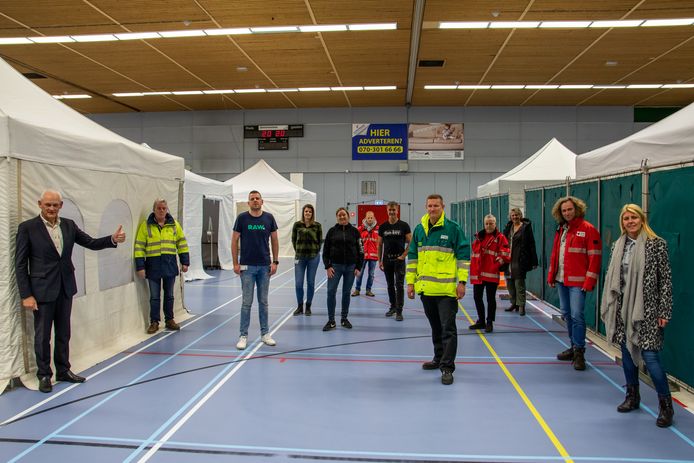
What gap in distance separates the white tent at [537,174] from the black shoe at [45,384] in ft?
33.6

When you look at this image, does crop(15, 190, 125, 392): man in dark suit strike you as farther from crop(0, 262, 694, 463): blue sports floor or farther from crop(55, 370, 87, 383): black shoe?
crop(0, 262, 694, 463): blue sports floor

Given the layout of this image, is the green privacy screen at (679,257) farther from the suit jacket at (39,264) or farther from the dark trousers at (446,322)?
the suit jacket at (39,264)

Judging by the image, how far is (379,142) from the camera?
2408 cm

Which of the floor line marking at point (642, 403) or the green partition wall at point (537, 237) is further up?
the green partition wall at point (537, 237)

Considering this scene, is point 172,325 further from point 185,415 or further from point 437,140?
point 437,140

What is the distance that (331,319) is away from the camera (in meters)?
8.02

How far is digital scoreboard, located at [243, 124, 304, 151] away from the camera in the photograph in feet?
80.3

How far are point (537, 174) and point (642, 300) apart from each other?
34.2 ft

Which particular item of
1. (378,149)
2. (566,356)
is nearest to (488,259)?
(566,356)

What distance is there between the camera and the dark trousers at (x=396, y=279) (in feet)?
28.7

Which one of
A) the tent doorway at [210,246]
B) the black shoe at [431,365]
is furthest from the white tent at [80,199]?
the tent doorway at [210,246]

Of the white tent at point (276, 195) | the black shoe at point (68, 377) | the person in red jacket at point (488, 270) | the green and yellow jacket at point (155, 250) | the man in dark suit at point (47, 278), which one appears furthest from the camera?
the white tent at point (276, 195)

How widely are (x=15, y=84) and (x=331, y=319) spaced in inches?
196

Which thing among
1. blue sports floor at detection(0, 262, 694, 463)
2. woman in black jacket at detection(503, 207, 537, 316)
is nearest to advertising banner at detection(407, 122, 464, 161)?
woman in black jacket at detection(503, 207, 537, 316)
